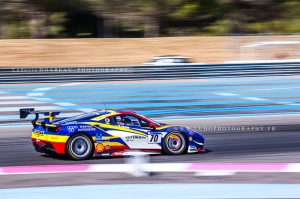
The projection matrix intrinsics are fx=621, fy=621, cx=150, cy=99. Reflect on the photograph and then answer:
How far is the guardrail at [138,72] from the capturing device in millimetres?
17172

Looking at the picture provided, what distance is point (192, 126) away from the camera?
1355 cm

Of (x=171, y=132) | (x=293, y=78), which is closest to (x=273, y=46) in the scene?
(x=293, y=78)

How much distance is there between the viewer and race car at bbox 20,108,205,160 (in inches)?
368

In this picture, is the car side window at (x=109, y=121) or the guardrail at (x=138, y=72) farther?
the guardrail at (x=138, y=72)

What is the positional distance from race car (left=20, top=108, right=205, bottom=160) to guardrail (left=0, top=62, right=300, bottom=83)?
7658 mm

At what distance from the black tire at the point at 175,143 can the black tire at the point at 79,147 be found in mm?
1241

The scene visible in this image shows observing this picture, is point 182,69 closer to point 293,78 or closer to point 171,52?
point 293,78

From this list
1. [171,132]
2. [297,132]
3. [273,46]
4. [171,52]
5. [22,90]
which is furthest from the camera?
[171,52]

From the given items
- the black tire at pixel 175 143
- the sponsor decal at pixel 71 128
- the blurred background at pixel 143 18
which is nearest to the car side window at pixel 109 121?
the sponsor decal at pixel 71 128

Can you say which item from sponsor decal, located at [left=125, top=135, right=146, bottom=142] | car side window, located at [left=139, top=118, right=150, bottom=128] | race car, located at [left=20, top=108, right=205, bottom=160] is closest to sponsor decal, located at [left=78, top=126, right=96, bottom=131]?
race car, located at [left=20, top=108, right=205, bottom=160]

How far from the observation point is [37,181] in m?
7.64

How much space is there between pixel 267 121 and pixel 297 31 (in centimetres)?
1779
